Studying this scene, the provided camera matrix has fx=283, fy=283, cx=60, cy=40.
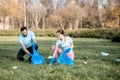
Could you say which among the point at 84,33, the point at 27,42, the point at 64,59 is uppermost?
the point at 27,42

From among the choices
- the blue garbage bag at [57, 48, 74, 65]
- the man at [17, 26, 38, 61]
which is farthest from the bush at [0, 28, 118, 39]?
the blue garbage bag at [57, 48, 74, 65]

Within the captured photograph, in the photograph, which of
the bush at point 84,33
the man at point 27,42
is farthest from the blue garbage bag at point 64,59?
the bush at point 84,33

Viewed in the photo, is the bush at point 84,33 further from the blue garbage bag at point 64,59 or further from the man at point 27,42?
the blue garbage bag at point 64,59

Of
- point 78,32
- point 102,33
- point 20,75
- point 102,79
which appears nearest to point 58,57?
point 20,75

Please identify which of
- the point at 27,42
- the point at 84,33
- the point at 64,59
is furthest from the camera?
the point at 84,33

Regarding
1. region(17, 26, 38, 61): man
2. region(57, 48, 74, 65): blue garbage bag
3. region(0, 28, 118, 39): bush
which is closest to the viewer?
region(57, 48, 74, 65): blue garbage bag

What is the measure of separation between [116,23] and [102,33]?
20333mm

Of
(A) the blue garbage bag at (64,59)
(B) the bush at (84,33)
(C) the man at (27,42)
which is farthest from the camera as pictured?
(B) the bush at (84,33)

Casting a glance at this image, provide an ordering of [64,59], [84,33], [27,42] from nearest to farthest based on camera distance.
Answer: [64,59] < [27,42] < [84,33]

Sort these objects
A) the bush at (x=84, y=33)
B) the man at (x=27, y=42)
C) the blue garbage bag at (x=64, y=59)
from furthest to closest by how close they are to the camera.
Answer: the bush at (x=84, y=33)
the man at (x=27, y=42)
the blue garbage bag at (x=64, y=59)

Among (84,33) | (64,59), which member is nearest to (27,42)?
(64,59)

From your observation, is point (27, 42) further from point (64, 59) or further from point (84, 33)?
point (84, 33)

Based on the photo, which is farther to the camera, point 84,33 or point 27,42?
point 84,33

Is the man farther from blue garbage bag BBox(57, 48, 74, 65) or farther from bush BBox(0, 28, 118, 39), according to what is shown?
bush BBox(0, 28, 118, 39)
